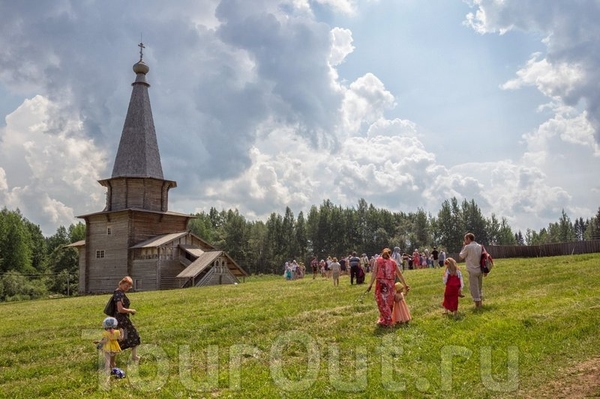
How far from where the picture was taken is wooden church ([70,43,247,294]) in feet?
160

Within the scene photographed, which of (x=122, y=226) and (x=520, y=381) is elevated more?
(x=122, y=226)

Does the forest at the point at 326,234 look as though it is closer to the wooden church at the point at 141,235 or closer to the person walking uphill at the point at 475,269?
the wooden church at the point at 141,235

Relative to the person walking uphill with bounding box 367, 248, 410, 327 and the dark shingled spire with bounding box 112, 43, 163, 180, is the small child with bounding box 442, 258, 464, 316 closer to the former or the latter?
the person walking uphill with bounding box 367, 248, 410, 327

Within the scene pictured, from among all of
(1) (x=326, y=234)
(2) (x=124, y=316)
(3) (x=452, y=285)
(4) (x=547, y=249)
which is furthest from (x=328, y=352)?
(1) (x=326, y=234)

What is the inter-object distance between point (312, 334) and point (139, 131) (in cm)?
4780

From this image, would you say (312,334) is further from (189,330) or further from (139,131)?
(139,131)

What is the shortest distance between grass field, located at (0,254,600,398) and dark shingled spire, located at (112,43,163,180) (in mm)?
37822

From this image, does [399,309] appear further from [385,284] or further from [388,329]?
[388,329]

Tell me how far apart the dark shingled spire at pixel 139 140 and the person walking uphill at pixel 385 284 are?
43439 millimetres

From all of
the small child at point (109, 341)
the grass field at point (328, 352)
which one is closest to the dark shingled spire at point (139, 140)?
the grass field at point (328, 352)

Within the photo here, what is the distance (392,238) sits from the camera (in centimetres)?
10150

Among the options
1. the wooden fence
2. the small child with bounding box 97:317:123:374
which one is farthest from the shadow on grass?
the wooden fence

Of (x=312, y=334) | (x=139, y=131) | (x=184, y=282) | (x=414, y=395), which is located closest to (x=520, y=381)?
(x=414, y=395)

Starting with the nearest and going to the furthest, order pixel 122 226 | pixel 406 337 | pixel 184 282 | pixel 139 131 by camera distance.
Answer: pixel 406 337, pixel 184 282, pixel 122 226, pixel 139 131
